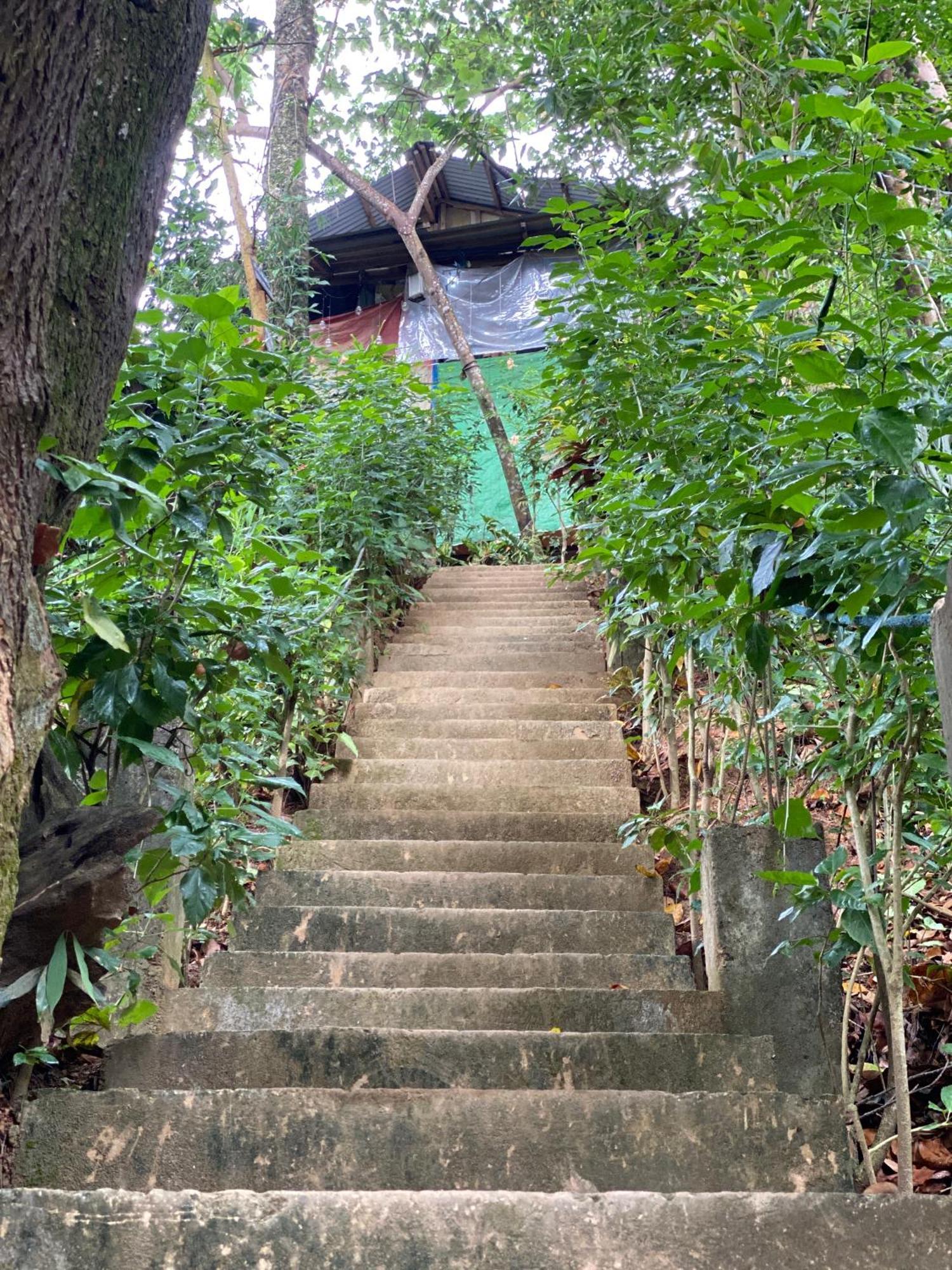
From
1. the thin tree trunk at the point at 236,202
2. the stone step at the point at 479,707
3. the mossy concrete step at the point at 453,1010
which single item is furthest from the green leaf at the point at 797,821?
the thin tree trunk at the point at 236,202

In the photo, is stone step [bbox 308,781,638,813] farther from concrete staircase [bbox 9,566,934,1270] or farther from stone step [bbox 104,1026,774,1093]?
stone step [bbox 104,1026,774,1093]

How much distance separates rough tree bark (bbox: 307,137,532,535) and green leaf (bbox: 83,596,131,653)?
805cm

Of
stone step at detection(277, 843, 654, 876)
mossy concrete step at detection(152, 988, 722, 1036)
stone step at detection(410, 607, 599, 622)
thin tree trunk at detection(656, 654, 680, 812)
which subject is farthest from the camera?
stone step at detection(410, 607, 599, 622)

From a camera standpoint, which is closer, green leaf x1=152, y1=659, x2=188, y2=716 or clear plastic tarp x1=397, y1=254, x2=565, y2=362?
green leaf x1=152, y1=659, x2=188, y2=716

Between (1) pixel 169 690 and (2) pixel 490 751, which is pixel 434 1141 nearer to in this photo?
(1) pixel 169 690

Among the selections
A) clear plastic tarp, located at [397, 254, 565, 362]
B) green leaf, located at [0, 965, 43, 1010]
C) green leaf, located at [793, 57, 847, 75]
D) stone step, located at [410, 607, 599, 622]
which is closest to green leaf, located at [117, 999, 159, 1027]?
green leaf, located at [0, 965, 43, 1010]

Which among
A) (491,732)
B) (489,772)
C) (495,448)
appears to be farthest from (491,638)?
(495,448)

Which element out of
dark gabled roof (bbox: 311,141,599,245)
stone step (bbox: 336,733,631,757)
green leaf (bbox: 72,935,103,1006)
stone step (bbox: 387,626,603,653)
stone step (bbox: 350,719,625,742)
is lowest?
stone step (bbox: 336,733,631,757)

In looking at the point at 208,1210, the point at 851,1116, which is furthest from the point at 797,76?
the point at 208,1210

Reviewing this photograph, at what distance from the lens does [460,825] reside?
4035mm

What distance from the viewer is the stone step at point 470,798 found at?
13.6 feet

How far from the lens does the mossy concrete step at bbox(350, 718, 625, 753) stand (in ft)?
15.5

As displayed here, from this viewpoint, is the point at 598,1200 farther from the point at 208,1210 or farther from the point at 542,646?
the point at 542,646

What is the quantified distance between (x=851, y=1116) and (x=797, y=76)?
9.94 ft
